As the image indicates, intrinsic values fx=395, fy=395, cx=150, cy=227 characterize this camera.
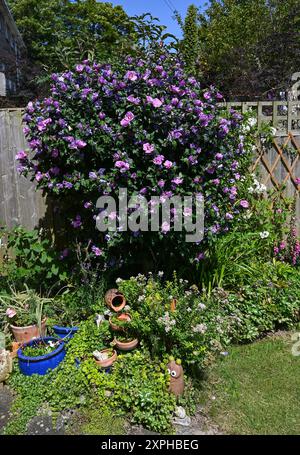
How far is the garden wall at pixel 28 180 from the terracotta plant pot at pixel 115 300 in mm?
1291

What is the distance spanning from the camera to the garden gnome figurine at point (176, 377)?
2480 millimetres

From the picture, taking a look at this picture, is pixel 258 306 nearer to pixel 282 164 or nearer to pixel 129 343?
pixel 129 343

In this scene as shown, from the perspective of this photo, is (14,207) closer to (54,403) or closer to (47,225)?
(47,225)

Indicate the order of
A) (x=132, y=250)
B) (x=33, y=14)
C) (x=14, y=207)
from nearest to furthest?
(x=132, y=250) → (x=14, y=207) → (x=33, y=14)

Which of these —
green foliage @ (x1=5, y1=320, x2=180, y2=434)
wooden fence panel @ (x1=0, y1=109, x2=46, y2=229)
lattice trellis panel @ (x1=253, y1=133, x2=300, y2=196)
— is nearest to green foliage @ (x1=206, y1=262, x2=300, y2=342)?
green foliage @ (x1=5, y1=320, x2=180, y2=434)

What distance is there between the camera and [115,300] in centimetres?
312

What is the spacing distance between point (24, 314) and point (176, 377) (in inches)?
55.4

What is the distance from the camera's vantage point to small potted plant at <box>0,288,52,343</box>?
121 inches

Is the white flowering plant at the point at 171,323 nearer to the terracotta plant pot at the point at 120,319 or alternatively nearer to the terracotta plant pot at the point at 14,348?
the terracotta plant pot at the point at 120,319

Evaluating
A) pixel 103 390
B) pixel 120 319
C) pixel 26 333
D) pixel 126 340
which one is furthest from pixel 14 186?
pixel 103 390

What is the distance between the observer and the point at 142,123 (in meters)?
2.88

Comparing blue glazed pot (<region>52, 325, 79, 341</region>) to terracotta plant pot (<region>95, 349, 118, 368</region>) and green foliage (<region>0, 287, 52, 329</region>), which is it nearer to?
green foliage (<region>0, 287, 52, 329</region>)

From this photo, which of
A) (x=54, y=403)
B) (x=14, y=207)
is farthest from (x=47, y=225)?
(x=54, y=403)
